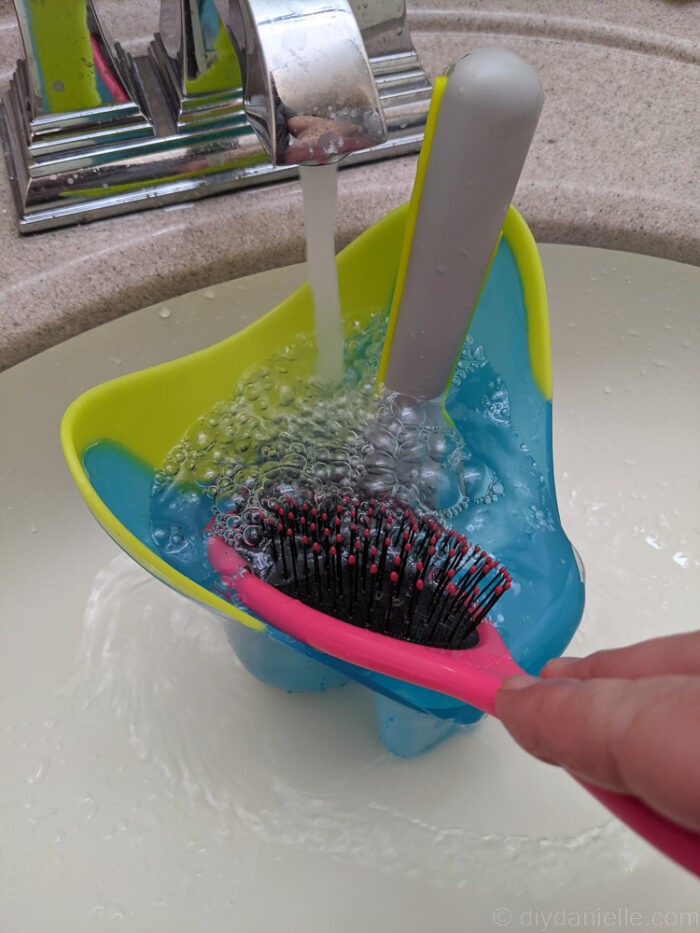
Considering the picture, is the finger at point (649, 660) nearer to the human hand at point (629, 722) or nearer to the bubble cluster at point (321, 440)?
the human hand at point (629, 722)

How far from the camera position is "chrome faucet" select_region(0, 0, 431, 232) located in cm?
37

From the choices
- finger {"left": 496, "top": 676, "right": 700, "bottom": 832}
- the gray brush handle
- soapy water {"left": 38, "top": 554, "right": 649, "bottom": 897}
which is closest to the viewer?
finger {"left": 496, "top": 676, "right": 700, "bottom": 832}

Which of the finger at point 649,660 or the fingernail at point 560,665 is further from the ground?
the finger at point 649,660

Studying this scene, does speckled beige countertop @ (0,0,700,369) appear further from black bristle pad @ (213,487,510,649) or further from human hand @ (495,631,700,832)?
human hand @ (495,631,700,832)

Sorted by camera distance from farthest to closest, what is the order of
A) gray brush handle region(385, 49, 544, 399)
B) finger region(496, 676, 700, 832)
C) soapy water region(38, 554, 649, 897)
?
soapy water region(38, 554, 649, 897) → gray brush handle region(385, 49, 544, 399) → finger region(496, 676, 700, 832)

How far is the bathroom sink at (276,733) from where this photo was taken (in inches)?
14.1

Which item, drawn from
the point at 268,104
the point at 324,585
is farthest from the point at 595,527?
the point at 268,104

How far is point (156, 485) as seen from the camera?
386 millimetres

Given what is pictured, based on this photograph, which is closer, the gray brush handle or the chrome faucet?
the gray brush handle

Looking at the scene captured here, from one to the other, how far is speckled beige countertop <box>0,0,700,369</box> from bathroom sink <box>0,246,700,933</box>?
19mm

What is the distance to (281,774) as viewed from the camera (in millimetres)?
397

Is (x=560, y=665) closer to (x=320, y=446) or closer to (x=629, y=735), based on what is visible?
(x=629, y=735)

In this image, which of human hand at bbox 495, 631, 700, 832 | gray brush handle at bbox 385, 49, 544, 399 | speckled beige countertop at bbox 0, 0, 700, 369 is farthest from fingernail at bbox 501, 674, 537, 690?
speckled beige countertop at bbox 0, 0, 700, 369

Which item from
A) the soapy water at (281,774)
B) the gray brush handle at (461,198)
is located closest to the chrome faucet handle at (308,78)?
the gray brush handle at (461,198)
